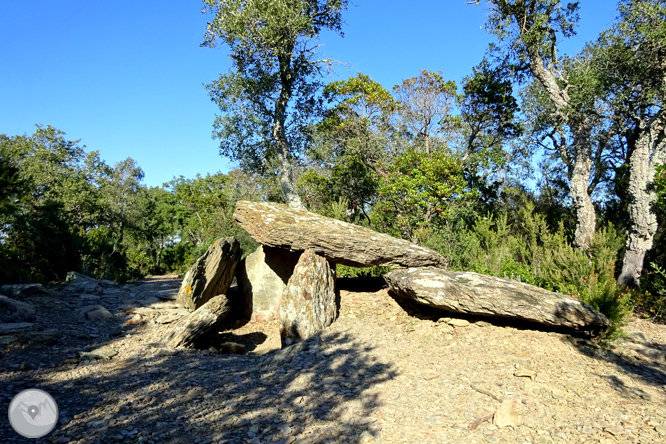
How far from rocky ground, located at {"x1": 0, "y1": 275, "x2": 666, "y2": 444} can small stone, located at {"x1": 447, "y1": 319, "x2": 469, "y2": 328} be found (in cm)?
2

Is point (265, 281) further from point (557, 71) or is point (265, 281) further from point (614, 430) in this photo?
point (557, 71)

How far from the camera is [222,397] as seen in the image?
13.8ft

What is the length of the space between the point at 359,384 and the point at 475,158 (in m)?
9.46

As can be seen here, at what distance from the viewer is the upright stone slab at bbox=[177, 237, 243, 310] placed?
773cm

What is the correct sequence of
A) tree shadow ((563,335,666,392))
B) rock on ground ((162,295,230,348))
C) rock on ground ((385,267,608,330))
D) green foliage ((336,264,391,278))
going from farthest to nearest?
1. green foliage ((336,264,391,278))
2. rock on ground ((162,295,230,348))
3. rock on ground ((385,267,608,330))
4. tree shadow ((563,335,666,392))

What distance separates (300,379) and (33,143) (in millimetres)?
28900

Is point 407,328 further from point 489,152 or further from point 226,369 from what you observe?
point 489,152

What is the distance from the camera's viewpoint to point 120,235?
81.1 feet

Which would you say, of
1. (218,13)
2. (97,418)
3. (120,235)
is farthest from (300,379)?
(120,235)

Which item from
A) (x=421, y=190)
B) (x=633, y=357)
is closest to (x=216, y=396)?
(x=633, y=357)

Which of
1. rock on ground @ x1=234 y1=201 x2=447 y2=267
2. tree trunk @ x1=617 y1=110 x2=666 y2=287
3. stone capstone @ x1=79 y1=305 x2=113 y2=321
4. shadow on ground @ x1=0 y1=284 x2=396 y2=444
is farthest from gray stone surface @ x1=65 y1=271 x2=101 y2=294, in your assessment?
tree trunk @ x1=617 y1=110 x2=666 y2=287

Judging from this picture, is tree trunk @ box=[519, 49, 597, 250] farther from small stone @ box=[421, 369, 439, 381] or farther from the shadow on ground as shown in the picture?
the shadow on ground

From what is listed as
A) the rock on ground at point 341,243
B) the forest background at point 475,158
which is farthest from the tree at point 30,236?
the rock on ground at point 341,243

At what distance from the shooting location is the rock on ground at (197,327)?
6.09m
